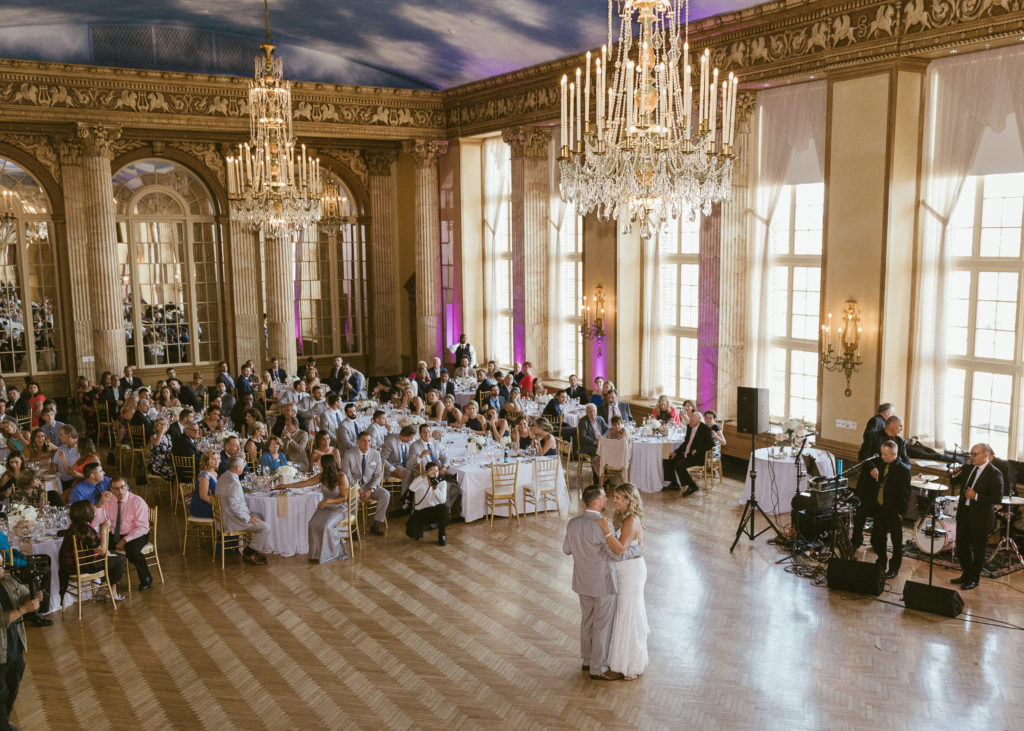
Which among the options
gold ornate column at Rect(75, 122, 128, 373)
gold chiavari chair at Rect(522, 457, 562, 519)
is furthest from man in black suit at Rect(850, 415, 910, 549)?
gold ornate column at Rect(75, 122, 128, 373)

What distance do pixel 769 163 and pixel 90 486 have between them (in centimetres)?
1004

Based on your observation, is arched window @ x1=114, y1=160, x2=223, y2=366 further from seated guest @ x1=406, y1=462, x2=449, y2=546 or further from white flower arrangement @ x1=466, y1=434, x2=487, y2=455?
seated guest @ x1=406, y1=462, x2=449, y2=546

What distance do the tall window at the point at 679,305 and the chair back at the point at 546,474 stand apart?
4781 mm

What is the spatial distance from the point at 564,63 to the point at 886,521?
10317 mm

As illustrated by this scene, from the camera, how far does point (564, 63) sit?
1598 centimetres

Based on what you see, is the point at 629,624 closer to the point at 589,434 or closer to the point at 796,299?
the point at 589,434

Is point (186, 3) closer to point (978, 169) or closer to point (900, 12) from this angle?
point (900, 12)

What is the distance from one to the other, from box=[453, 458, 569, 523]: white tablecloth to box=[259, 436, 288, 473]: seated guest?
214 cm

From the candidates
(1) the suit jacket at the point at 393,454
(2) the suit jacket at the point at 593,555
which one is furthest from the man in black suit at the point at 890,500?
(1) the suit jacket at the point at 393,454

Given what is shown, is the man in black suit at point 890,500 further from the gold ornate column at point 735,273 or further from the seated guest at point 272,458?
the seated guest at point 272,458

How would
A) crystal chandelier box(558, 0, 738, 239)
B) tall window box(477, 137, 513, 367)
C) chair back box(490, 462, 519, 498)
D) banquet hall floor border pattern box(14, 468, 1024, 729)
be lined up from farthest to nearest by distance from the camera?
tall window box(477, 137, 513, 367)
chair back box(490, 462, 519, 498)
crystal chandelier box(558, 0, 738, 239)
banquet hall floor border pattern box(14, 468, 1024, 729)

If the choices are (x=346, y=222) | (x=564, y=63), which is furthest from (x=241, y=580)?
(x=346, y=222)

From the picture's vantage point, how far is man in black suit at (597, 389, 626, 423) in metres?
13.6

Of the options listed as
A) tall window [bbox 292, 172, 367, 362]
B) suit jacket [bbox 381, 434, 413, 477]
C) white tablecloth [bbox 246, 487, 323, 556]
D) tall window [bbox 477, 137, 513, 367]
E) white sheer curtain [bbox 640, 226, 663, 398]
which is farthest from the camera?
tall window [bbox 292, 172, 367, 362]
